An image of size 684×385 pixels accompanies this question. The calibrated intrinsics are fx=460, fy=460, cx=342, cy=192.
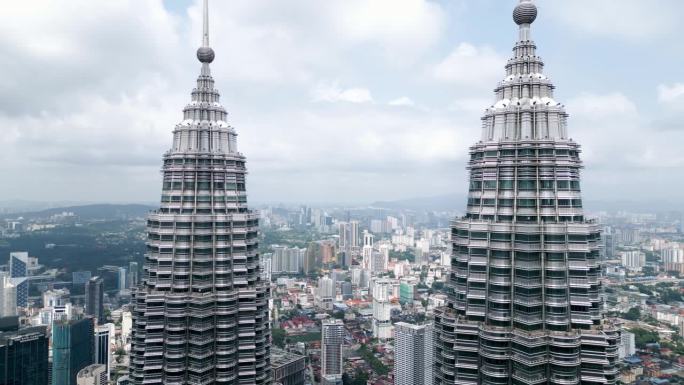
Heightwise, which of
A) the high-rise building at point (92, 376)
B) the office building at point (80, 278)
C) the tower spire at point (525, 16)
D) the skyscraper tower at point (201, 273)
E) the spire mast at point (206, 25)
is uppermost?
the spire mast at point (206, 25)

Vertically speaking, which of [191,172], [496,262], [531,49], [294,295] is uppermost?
[531,49]

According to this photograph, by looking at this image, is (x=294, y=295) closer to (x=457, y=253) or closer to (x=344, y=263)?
(x=344, y=263)

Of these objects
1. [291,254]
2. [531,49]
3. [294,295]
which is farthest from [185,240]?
[291,254]

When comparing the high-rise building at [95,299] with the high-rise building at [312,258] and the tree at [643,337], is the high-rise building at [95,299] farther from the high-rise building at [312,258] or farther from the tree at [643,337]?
the tree at [643,337]

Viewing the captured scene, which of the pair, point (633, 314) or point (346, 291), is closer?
point (633, 314)

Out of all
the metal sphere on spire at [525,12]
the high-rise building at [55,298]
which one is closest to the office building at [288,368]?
the metal sphere on spire at [525,12]

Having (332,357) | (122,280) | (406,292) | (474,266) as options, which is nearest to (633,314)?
(406,292)

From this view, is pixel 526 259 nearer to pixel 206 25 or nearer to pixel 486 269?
pixel 486 269
